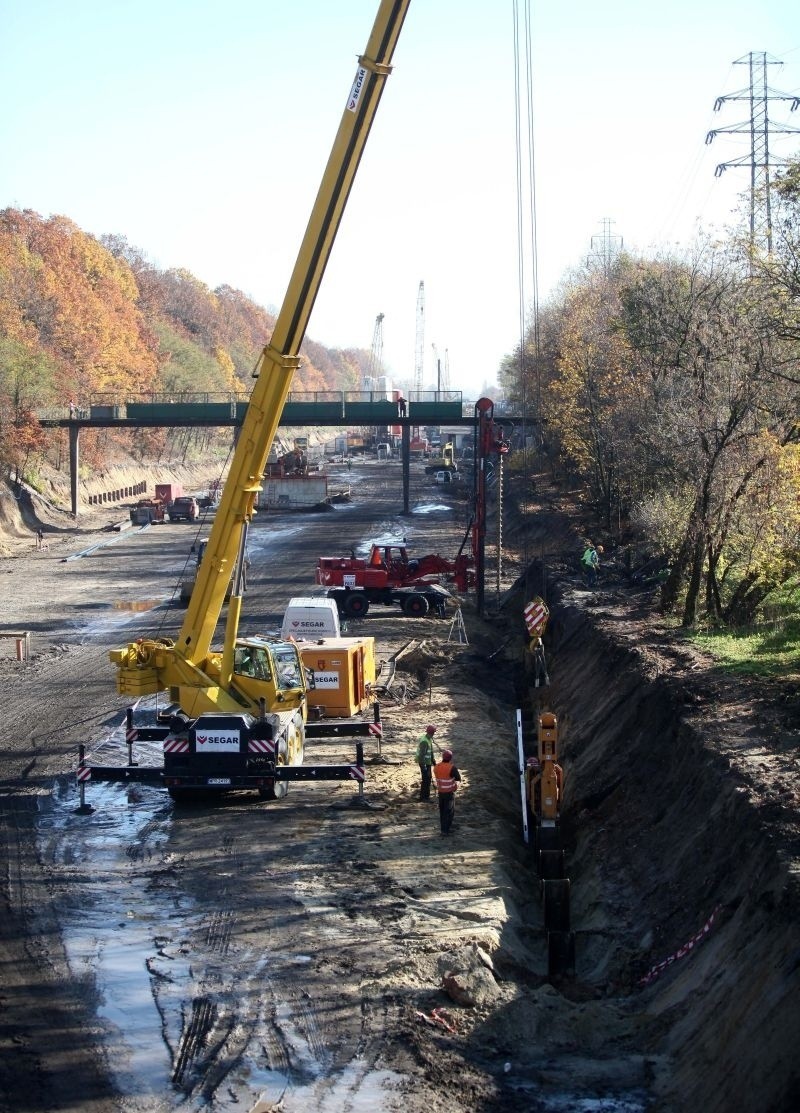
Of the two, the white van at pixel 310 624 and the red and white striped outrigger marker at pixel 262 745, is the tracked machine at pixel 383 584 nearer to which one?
the white van at pixel 310 624

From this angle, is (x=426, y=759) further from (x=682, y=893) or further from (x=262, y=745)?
(x=682, y=893)

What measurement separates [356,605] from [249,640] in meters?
19.4

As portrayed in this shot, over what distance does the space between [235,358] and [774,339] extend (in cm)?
15868

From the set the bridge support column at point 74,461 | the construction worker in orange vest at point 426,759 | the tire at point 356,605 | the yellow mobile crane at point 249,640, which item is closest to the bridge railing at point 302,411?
the bridge support column at point 74,461

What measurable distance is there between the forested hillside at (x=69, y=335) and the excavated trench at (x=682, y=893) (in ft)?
149

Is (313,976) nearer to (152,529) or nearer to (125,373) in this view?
(152,529)

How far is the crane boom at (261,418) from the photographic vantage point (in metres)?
17.8

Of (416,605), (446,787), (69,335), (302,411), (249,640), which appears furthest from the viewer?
(69,335)

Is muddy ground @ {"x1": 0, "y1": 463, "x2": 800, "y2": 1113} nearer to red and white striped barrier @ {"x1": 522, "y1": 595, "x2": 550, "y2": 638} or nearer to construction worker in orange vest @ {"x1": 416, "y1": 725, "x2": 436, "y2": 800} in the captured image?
construction worker in orange vest @ {"x1": 416, "y1": 725, "x2": 436, "y2": 800}

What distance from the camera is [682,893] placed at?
48.1ft

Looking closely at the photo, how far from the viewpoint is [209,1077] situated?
11320 mm

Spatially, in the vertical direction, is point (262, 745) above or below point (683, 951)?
above

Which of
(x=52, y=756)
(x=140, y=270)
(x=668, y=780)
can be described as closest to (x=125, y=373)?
(x=140, y=270)

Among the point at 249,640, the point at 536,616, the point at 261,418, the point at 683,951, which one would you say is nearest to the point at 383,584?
the point at 536,616
